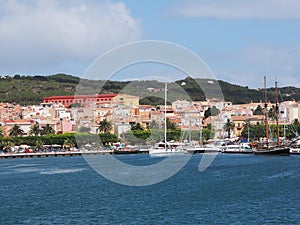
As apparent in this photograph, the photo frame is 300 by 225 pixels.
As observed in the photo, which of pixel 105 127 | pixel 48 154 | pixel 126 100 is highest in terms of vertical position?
pixel 126 100

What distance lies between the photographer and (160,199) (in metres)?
27.5

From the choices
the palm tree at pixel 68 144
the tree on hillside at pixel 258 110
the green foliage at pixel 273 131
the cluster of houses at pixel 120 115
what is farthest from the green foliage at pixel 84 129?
the tree on hillside at pixel 258 110

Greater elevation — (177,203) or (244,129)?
(244,129)

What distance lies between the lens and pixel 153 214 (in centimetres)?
2361

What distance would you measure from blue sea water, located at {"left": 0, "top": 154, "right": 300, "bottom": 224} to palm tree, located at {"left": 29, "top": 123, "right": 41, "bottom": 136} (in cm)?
4874

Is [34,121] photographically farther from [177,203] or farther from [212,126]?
[177,203]

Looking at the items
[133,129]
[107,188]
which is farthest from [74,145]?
[107,188]

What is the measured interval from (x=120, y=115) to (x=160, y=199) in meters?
74.8

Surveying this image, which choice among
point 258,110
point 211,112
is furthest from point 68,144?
point 258,110

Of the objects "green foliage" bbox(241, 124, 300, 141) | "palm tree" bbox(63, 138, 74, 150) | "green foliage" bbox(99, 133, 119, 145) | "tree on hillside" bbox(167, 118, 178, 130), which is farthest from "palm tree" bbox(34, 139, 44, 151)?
"green foliage" bbox(241, 124, 300, 141)

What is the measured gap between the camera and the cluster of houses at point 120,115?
310 feet

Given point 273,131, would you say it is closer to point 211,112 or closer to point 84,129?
point 211,112

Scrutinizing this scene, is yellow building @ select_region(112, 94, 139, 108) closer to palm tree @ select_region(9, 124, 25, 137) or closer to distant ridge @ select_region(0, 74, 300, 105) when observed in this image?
distant ridge @ select_region(0, 74, 300, 105)

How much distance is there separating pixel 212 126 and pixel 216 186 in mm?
69533
